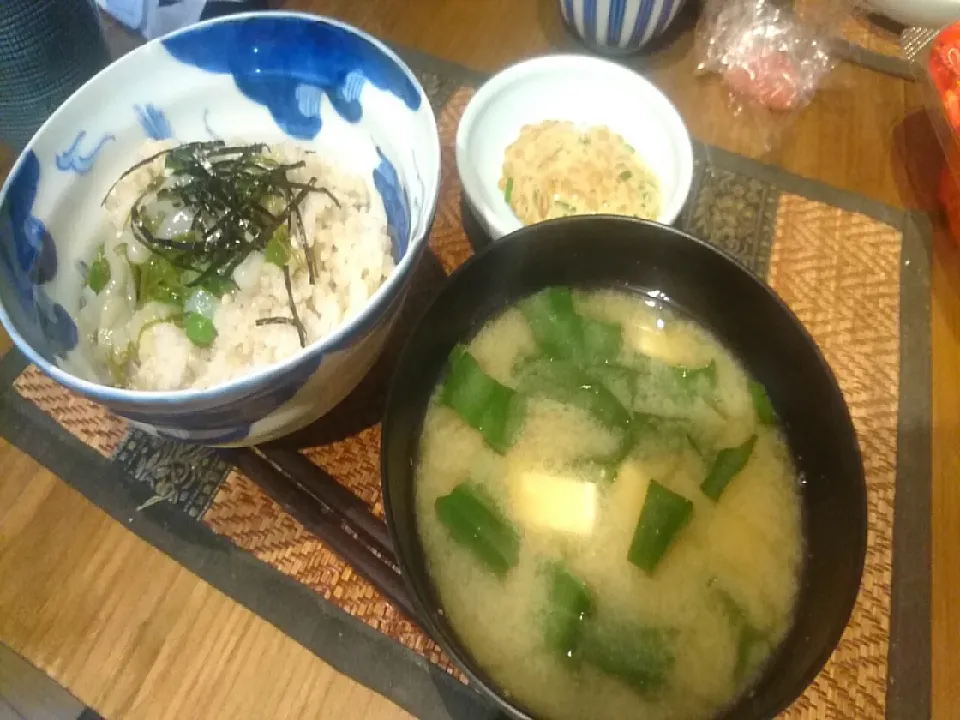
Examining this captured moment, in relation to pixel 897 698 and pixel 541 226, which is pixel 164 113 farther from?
pixel 897 698

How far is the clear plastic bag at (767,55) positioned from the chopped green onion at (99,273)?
117 cm

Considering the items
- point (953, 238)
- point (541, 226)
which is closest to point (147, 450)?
point (541, 226)

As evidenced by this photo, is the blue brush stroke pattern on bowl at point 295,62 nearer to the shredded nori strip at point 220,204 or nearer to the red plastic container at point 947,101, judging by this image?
the shredded nori strip at point 220,204

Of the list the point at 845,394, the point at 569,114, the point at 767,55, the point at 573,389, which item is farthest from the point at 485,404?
the point at 767,55

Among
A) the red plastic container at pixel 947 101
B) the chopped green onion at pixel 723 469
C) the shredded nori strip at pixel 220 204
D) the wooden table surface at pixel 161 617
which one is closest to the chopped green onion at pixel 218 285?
the shredded nori strip at pixel 220 204

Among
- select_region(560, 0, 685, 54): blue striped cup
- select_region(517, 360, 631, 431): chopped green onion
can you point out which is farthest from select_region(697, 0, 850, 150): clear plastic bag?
select_region(517, 360, 631, 431): chopped green onion

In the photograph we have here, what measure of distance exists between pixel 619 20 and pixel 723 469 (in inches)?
37.2

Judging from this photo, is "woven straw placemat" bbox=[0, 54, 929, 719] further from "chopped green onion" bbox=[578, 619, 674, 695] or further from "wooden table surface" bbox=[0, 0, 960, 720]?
"chopped green onion" bbox=[578, 619, 674, 695]

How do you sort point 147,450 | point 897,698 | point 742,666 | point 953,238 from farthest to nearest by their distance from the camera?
1. point 953,238
2. point 147,450
3. point 897,698
4. point 742,666

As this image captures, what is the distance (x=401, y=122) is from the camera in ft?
3.29

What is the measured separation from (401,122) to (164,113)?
0.34m

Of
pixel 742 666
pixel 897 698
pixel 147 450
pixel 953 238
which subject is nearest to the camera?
pixel 742 666

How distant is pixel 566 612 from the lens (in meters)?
0.88

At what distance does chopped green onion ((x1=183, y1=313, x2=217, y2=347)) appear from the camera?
0.95 meters
